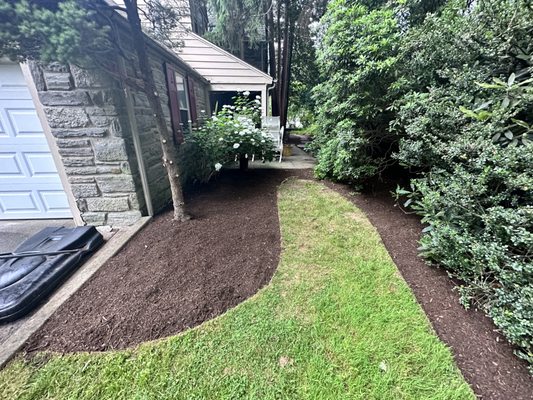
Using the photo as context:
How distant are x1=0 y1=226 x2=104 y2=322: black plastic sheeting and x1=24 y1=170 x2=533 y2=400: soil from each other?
0.27m

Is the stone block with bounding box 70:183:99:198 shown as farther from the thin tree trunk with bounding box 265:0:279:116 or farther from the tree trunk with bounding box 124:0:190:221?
the thin tree trunk with bounding box 265:0:279:116

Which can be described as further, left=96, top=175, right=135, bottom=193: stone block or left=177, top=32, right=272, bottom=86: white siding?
left=177, top=32, right=272, bottom=86: white siding

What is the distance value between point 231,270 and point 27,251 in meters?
2.10

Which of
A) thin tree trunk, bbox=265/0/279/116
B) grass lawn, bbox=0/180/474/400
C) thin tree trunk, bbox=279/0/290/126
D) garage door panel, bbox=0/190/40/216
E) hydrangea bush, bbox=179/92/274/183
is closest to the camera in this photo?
grass lawn, bbox=0/180/474/400

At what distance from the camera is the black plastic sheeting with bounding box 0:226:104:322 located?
1.63 m

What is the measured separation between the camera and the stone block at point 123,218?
2.81 metres

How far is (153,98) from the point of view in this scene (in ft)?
7.76

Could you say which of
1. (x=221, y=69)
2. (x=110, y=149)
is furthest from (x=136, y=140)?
(x=221, y=69)

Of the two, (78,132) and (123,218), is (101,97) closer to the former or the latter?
(78,132)

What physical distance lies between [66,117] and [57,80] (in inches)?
14.4

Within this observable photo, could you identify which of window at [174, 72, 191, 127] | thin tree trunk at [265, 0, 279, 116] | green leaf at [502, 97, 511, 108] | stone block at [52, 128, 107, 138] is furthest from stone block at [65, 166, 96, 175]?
thin tree trunk at [265, 0, 279, 116]

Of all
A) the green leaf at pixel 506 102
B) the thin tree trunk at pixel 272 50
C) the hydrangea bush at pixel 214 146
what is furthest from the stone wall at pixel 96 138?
the thin tree trunk at pixel 272 50

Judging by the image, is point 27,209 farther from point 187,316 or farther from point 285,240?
point 285,240

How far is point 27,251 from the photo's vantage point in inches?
86.3
